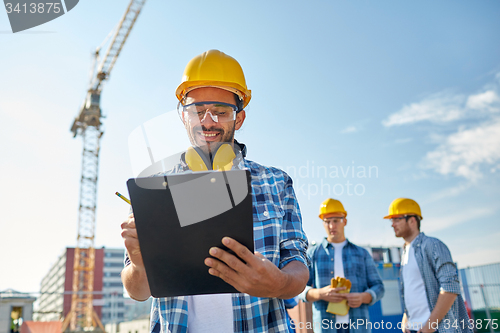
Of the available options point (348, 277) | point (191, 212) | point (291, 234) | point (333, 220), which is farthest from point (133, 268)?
point (333, 220)

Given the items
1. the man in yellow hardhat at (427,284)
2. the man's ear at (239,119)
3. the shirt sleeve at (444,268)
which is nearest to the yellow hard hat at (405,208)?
the man in yellow hardhat at (427,284)

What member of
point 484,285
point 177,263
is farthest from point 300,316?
point 484,285

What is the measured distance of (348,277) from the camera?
203 inches

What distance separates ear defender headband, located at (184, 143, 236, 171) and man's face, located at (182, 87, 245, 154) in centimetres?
5

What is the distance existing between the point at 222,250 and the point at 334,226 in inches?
182

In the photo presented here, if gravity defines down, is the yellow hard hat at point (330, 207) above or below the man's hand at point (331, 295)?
above

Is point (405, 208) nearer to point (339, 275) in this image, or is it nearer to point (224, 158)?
point (339, 275)

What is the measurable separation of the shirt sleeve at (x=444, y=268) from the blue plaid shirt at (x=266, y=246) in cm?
346

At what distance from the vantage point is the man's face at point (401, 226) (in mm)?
5461

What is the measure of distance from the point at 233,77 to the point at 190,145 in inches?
18.8

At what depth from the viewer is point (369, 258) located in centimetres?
536

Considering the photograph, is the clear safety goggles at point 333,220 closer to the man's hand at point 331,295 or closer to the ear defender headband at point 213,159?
the man's hand at point 331,295

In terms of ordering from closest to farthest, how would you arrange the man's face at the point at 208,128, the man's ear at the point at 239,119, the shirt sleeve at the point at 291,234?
the shirt sleeve at the point at 291,234
the man's face at the point at 208,128
the man's ear at the point at 239,119

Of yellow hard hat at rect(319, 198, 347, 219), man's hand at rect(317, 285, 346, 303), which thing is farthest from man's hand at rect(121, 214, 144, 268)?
yellow hard hat at rect(319, 198, 347, 219)
